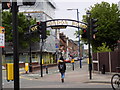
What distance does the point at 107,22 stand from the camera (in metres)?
45.6

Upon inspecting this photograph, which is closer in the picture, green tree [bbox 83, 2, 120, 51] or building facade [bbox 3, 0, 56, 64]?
green tree [bbox 83, 2, 120, 51]

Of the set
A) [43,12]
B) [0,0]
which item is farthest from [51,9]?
[0,0]

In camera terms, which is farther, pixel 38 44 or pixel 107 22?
pixel 38 44

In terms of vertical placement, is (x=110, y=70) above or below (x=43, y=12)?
below

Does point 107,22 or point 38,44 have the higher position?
point 107,22

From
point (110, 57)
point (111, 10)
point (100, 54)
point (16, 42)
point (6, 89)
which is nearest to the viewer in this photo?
point (16, 42)

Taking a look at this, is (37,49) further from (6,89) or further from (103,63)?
(6,89)

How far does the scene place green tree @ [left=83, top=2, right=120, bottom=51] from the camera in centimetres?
4600

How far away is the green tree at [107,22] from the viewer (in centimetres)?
4600

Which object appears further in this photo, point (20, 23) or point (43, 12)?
point (43, 12)

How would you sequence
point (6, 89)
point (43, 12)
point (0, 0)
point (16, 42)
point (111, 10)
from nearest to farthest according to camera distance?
point (16, 42) < point (0, 0) < point (6, 89) < point (111, 10) < point (43, 12)

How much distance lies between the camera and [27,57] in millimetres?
53656

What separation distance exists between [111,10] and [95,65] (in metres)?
23.1

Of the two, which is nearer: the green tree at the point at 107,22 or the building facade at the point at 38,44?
the green tree at the point at 107,22
